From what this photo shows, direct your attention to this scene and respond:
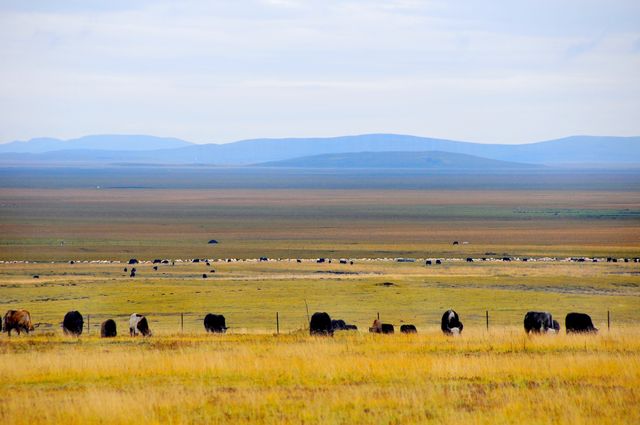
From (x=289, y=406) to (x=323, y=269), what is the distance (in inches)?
2046

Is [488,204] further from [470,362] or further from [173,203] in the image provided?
[470,362]

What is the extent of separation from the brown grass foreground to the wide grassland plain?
0.16 feet

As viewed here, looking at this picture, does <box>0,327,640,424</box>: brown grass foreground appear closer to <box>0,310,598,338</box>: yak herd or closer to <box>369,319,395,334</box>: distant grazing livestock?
<box>0,310,598,338</box>: yak herd

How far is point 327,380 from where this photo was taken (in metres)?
17.3

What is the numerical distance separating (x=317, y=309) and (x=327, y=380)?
86.1ft

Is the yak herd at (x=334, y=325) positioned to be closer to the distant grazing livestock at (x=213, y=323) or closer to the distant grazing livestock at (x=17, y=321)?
the distant grazing livestock at (x=17, y=321)

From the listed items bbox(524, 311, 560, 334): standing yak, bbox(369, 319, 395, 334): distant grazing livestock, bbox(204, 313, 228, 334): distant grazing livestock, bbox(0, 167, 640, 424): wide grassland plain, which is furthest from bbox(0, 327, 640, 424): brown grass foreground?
bbox(204, 313, 228, 334): distant grazing livestock

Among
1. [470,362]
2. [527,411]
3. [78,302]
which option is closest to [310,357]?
[470,362]

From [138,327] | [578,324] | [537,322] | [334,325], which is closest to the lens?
[537,322]

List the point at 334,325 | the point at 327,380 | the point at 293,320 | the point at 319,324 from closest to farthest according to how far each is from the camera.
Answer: the point at 327,380
the point at 319,324
the point at 334,325
the point at 293,320

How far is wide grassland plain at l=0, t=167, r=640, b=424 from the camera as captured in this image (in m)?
14.9

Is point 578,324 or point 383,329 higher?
point 578,324

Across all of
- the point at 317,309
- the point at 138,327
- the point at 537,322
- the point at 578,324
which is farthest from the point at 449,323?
the point at 317,309

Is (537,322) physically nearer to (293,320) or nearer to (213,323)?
(213,323)
